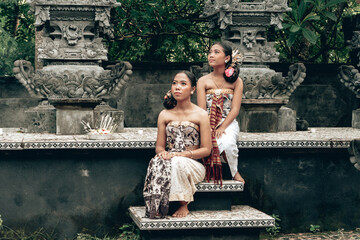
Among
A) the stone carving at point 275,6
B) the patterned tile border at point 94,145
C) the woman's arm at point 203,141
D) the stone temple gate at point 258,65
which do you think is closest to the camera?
the woman's arm at point 203,141

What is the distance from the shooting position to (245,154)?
6.52 meters

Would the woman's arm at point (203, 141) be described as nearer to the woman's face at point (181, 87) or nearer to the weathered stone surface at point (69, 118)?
the woman's face at point (181, 87)

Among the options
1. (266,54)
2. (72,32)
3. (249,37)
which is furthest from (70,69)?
(266,54)

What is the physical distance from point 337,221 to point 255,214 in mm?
1559

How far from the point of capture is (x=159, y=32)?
10.1m

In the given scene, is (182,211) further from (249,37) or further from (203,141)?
(249,37)

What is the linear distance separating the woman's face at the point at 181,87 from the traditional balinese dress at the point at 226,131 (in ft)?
2.32

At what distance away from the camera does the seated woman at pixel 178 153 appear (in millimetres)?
5367

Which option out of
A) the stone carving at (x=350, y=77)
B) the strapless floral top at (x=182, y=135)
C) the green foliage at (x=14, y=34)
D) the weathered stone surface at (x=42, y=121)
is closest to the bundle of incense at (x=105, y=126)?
the weathered stone surface at (x=42, y=121)

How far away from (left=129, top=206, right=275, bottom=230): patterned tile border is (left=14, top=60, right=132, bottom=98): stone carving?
2291 mm

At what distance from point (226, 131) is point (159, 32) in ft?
14.4

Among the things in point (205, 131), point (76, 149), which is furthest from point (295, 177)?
point (76, 149)

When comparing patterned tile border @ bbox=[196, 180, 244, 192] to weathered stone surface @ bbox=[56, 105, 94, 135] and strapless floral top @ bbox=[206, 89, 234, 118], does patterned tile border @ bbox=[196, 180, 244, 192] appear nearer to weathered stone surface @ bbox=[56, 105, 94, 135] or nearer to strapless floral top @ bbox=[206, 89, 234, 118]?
strapless floral top @ bbox=[206, 89, 234, 118]

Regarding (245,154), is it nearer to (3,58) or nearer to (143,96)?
(143,96)
